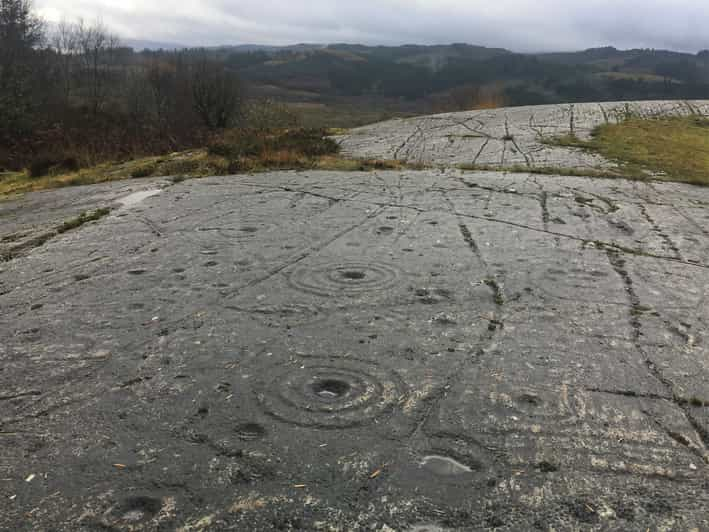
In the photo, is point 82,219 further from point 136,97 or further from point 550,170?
point 136,97

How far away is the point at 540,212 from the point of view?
6500 millimetres

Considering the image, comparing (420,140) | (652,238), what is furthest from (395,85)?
(652,238)

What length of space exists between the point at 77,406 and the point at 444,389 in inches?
75.8

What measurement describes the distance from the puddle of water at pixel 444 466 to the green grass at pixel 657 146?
26.2 ft

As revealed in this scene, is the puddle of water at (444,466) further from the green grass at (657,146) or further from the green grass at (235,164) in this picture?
the green grass at (657,146)

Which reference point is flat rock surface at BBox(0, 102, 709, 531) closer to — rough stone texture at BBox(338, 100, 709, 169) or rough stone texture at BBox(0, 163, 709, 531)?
rough stone texture at BBox(0, 163, 709, 531)

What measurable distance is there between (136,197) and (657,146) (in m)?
10.5

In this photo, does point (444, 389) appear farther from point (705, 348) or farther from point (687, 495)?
point (705, 348)

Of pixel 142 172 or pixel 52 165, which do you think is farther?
pixel 52 165

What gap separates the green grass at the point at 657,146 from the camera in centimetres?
902

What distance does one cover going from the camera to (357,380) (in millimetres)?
2930

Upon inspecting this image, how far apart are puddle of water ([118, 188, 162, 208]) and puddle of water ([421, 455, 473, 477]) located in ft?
20.1

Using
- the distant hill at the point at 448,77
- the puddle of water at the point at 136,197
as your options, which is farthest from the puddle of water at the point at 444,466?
the distant hill at the point at 448,77

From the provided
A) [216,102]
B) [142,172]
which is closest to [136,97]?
[216,102]
